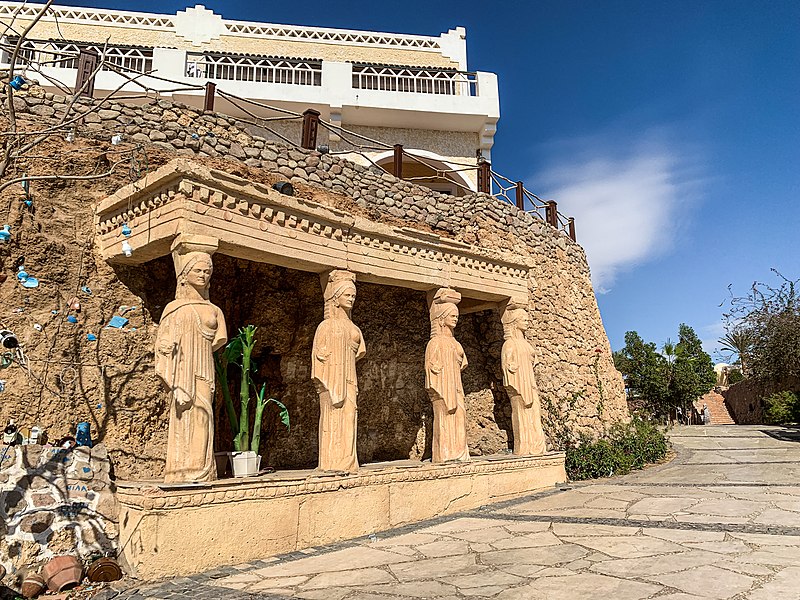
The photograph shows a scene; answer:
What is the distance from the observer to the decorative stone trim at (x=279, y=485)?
4.58 meters

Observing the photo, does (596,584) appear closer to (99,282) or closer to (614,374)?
(99,282)

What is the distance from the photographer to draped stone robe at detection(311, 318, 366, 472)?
20.3 ft

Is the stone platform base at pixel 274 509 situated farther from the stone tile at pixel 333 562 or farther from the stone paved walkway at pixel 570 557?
the stone tile at pixel 333 562

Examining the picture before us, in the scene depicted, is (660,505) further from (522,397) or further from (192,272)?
(192,272)

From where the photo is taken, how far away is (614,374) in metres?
12.8

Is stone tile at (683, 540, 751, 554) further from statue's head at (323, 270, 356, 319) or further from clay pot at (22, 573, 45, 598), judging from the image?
clay pot at (22, 573, 45, 598)

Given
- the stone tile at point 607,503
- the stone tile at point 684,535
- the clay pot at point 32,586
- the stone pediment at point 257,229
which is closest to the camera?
the clay pot at point 32,586

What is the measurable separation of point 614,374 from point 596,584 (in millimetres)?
9699

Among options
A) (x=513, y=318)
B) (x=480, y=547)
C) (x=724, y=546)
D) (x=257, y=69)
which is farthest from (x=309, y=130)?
(x=257, y=69)

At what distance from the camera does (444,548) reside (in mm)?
5066

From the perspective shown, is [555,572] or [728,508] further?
[728,508]

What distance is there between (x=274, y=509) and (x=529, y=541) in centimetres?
219

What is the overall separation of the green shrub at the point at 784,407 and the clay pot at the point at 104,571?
20188 mm

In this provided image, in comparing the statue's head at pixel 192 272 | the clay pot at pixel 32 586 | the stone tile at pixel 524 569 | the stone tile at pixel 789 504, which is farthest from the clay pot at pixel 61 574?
the stone tile at pixel 789 504
